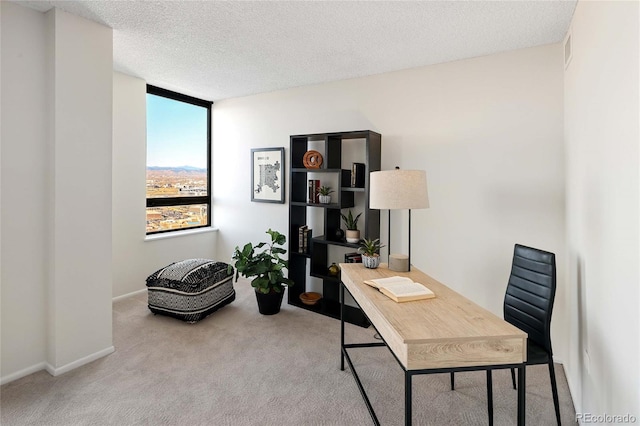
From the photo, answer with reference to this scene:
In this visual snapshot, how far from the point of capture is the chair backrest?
1859mm

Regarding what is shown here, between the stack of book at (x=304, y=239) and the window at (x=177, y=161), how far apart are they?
1858 millimetres

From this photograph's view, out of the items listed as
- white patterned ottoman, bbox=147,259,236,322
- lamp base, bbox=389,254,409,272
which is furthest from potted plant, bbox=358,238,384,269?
white patterned ottoman, bbox=147,259,236,322

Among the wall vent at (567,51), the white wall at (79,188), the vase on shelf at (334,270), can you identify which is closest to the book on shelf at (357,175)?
the vase on shelf at (334,270)

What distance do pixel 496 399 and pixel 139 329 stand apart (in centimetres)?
296

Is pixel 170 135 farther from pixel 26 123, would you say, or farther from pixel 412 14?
pixel 412 14

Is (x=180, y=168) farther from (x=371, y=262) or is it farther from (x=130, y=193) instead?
(x=371, y=262)

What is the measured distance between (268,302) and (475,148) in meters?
2.47

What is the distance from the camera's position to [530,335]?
1.96m

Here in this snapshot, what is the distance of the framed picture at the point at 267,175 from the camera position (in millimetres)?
4321

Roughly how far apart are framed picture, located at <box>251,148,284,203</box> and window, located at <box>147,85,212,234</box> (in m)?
0.89

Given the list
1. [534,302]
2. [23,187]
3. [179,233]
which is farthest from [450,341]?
[179,233]

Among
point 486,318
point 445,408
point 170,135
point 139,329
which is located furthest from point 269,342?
point 170,135

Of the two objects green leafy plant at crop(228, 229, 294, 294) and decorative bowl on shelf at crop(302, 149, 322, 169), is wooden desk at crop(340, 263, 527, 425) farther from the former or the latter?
decorative bowl on shelf at crop(302, 149, 322, 169)

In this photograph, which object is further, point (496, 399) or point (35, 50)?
point (35, 50)
